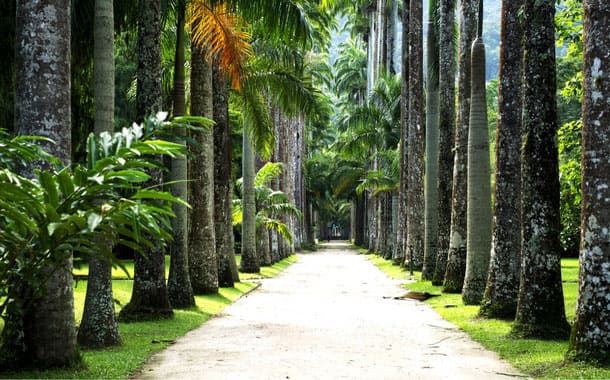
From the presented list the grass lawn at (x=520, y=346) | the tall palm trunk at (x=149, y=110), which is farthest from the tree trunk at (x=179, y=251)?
the grass lawn at (x=520, y=346)

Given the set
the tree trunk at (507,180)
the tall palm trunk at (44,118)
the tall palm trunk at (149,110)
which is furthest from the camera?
the tree trunk at (507,180)

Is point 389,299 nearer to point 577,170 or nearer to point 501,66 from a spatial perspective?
point 577,170

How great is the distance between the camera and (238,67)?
1688 centimetres

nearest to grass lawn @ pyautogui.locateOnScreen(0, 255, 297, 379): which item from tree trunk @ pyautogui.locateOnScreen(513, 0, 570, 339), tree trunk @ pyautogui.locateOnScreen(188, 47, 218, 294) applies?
tree trunk @ pyautogui.locateOnScreen(188, 47, 218, 294)

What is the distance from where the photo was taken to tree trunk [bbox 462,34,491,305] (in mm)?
15961

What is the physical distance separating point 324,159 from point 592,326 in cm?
6693

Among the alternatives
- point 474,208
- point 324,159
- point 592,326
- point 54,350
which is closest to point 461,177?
point 474,208

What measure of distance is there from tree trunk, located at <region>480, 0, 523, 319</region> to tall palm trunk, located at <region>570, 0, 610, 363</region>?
4585mm

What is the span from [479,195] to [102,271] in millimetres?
8672

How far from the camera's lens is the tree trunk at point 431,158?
23875 mm

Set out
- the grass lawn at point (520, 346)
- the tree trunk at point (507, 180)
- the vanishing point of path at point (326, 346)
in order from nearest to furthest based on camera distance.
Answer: the grass lawn at point (520, 346) → the vanishing point of path at point (326, 346) → the tree trunk at point (507, 180)

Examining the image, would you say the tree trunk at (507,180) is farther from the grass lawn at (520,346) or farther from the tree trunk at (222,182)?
the tree trunk at (222,182)

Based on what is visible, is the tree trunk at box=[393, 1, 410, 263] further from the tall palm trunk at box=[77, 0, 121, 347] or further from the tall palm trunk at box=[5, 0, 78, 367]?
the tall palm trunk at box=[5, 0, 78, 367]

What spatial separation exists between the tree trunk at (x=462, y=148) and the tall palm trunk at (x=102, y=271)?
31.9 feet
